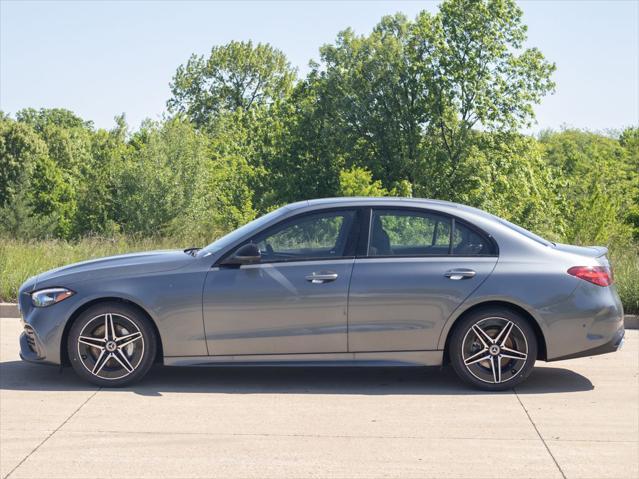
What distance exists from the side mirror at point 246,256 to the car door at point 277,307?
0.05 m

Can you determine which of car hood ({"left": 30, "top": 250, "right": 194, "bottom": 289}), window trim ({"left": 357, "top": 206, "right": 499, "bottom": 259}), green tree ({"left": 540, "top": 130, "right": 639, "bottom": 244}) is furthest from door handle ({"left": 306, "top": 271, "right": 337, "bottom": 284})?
green tree ({"left": 540, "top": 130, "right": 639, "bottom": 244})

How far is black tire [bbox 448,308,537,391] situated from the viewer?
7.65 metres

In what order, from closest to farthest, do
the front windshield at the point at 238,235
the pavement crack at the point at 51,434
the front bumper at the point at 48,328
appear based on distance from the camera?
the pavement crack at the point at 51,434
the front bumper at the point at 48,328
the front windshield at the point at 238,235

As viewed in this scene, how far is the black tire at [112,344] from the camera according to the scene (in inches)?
303

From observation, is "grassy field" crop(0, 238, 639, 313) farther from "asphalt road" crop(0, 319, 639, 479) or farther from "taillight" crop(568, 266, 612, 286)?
"taillight" crop(568, 266, 612, 286)

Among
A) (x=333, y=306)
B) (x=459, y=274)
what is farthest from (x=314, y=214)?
(x=459, y=274)

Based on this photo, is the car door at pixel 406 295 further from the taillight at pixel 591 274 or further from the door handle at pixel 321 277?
the taillight at pixel 591 274

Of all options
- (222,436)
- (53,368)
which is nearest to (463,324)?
(222,436)

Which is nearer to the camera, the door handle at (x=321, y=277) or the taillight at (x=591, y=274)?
the door handle at (x=321, y=277)

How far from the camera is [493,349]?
767 centimetres

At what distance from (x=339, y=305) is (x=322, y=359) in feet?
1.51

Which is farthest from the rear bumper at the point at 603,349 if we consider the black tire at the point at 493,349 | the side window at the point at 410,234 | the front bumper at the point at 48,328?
the front bumper at the point at 48,328

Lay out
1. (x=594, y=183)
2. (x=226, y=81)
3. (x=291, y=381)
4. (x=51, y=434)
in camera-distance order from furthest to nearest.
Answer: (x=226, y=81)
(x=594, y=183)
(x=291, y=381)
(x=51, y=434)

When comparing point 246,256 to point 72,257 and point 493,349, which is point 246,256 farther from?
point 72,257
